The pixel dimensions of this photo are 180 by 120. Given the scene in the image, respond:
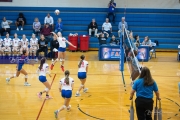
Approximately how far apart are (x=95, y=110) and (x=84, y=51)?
14.3m

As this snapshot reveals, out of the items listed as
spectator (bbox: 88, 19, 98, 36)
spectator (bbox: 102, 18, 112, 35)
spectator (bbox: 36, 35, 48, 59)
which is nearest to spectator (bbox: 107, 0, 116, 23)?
spectator (bbox: 102, 18, 112, 35)

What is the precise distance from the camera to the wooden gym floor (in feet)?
38.5

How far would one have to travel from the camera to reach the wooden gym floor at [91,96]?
38.5 ft

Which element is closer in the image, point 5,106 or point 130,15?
point 5,106

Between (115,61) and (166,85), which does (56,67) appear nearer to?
(115,61)

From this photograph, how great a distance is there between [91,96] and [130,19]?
1666 centimetres

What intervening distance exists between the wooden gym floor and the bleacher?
7.89 meters

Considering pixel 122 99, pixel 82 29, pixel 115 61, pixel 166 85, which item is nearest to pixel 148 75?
pixel 122 99

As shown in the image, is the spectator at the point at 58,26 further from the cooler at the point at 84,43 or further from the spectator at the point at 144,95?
the spectator at the point at 144,95

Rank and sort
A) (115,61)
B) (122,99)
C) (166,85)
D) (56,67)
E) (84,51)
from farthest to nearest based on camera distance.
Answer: (84,51)
(115,61)
(56,67)
(166,85)
(122,99)

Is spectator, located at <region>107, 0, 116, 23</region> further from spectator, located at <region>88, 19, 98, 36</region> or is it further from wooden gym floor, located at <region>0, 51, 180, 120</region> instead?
wooden gym floor, located at <region>0, 51, 180, 120</region>

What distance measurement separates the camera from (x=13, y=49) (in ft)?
77.3

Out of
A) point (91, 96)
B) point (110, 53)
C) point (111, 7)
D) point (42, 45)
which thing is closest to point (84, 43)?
point (110, 53)

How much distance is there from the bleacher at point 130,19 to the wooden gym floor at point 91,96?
7.89 metres
